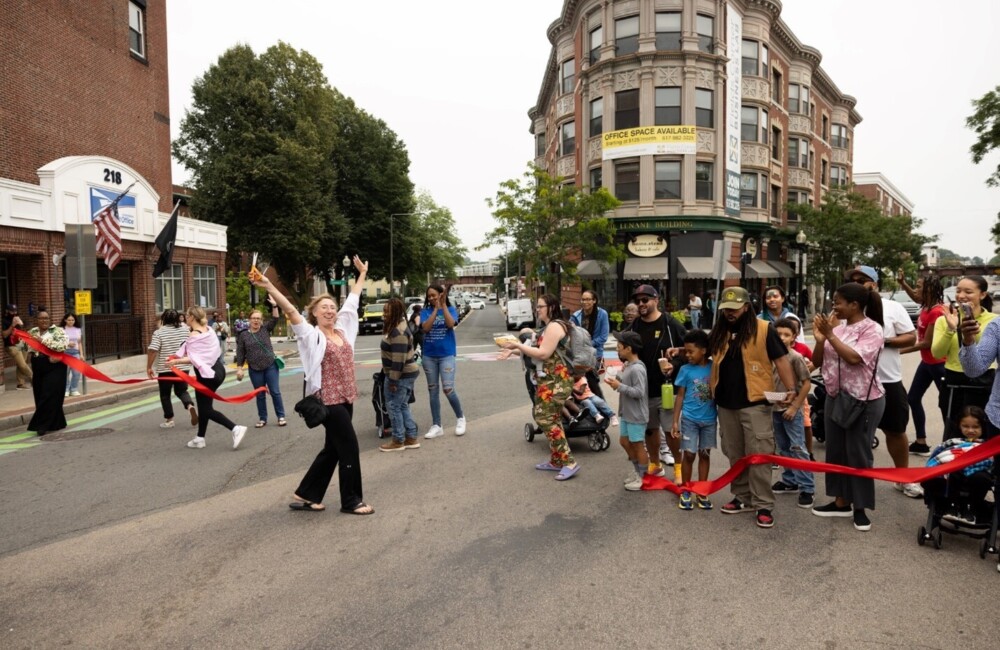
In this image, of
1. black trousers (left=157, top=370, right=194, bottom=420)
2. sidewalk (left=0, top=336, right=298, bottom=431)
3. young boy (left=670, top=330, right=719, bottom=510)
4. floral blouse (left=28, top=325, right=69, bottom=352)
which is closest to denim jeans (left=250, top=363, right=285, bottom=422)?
black trousers (left=157, top=370, right=194, bottom=420)

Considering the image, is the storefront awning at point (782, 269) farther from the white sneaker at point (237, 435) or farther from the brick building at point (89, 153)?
the white sneaker at point (237, 435)

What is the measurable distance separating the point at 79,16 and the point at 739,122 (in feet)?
88.6

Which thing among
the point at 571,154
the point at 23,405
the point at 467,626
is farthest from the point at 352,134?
the point at 467,626

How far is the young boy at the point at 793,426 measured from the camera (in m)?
5.27

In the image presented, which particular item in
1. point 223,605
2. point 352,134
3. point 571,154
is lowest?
point 223,605

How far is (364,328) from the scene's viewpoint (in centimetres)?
3247

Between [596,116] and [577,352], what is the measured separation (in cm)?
2649

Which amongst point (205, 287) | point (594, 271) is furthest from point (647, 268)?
point (205, 287)

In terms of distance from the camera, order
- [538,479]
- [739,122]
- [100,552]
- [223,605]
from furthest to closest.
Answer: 1. [739,122]
2. [538,479]
3. [100,552]
4. [223,605]

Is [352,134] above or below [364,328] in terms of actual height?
above

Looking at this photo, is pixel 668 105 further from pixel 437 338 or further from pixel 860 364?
pixel 860 364

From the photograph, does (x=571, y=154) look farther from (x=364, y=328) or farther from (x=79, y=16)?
(x=79, y=16)

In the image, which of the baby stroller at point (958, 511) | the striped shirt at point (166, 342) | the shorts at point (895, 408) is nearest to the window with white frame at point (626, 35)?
the striped shirt at point (166, 342)

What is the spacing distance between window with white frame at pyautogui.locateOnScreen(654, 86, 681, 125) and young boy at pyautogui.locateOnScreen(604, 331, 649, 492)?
25905 millimetres
